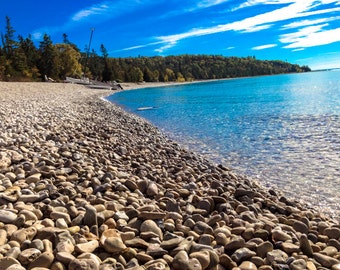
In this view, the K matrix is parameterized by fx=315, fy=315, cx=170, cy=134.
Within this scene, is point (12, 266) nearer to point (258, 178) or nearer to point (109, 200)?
point (109, 200)

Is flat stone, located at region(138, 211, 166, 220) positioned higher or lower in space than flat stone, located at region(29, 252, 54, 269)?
lower

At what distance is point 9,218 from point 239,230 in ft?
8.53

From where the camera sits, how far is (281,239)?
3.66 meters

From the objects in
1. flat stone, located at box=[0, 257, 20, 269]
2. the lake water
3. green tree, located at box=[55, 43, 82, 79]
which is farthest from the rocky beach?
green tree, located at box=[55, 43, 82, 79]

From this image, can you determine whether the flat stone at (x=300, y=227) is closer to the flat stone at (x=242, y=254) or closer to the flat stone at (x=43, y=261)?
the flat stone at (x=242, y=254)

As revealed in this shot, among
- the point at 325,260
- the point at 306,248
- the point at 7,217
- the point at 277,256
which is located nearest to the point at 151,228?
the point at 277,256

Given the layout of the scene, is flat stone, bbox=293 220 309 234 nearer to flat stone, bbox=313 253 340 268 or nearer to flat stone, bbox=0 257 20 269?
flat stone, bbox=313 253 340 268

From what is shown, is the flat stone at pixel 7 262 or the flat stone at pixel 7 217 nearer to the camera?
the flat stone at pixel 7 262

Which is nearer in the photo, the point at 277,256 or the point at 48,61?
the point at 277,256

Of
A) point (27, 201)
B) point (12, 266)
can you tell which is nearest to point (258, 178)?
point (27, 201)

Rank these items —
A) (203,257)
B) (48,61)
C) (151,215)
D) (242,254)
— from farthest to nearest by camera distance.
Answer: (48,61) < (151,215) < (242,254) < (203,257)

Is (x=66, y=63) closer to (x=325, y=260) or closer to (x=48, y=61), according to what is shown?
(x=48, y=61)

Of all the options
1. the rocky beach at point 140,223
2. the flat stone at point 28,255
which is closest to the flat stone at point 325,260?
the rocky beach at point 140,223

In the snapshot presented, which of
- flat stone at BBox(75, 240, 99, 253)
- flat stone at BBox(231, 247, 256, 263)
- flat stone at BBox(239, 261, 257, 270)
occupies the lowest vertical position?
flat stone at BBox(239, 261, 257, 270)
